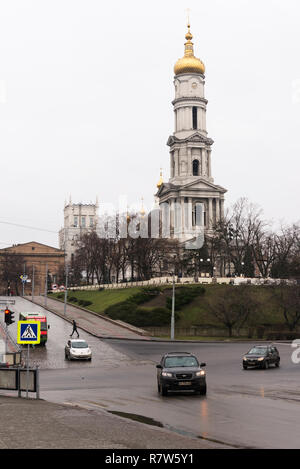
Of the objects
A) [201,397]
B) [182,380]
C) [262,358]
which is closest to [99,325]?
[262,358]

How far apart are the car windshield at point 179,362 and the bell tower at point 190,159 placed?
9661 centimetres

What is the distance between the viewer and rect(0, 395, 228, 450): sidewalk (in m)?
14.0

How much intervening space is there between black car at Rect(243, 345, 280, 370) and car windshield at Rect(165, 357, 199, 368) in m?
11.2

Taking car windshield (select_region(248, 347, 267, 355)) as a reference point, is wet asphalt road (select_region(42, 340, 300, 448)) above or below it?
below

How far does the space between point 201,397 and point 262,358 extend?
13.0 metres

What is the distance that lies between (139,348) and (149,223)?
76835 mm

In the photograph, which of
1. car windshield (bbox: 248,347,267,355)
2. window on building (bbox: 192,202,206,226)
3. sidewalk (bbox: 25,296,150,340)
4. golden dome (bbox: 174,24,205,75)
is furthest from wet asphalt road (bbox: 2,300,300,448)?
golden dome (bbox: 174,24,205,75)

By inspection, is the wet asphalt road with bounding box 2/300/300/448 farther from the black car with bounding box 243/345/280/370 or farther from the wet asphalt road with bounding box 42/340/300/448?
the black car with bounding box 243/345/280/370

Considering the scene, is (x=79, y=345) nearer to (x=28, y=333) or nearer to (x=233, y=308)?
(x=28, y=333)

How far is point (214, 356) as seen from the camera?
4444 cm

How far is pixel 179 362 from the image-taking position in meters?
26.0

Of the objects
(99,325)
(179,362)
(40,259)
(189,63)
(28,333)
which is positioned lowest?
(179,362)

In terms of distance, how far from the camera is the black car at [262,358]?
3650 centimetres

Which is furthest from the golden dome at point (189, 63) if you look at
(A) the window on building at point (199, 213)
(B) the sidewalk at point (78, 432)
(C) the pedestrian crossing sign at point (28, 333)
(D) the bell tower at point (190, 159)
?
(B) the sidewalk at point (78, 432)
